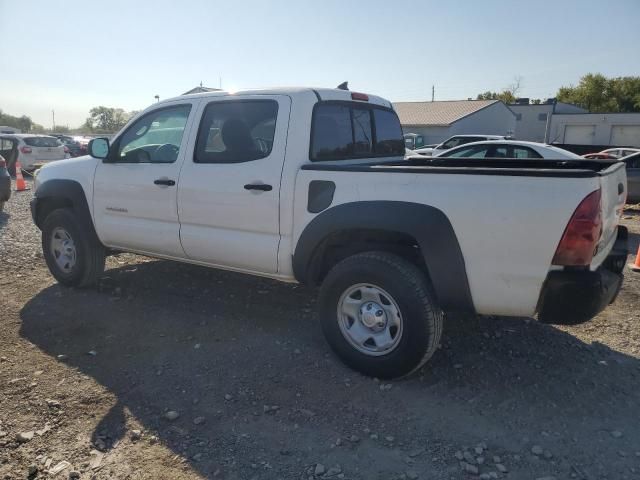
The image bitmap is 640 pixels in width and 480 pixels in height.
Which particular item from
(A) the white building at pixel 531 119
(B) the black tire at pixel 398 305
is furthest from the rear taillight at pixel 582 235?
(A) the white building at pixel 531 119

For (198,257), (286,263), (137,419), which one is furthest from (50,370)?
(286,263)

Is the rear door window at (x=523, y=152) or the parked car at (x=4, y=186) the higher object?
the rear door window at (x=523, y=152)

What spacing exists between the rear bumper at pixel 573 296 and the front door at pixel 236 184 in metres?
1.89

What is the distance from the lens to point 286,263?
383 cm

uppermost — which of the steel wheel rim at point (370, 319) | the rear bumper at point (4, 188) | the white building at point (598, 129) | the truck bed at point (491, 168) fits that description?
the white building at point (598, 129)

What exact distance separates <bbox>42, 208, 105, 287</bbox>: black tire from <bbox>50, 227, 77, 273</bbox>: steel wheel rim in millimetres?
29

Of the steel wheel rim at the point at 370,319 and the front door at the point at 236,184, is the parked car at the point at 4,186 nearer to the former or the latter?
the front door at the point at 236,184

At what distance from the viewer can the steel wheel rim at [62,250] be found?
209 inches

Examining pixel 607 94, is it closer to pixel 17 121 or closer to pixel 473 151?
pixel 473 151

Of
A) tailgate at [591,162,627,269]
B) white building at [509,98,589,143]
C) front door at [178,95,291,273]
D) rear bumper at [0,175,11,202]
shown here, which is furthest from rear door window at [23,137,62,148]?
white building at [509,98,589,143]

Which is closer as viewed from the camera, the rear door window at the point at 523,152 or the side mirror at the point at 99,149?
the side mirror at the point at 99,149

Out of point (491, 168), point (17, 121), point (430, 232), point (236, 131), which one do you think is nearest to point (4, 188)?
point (236, 131)

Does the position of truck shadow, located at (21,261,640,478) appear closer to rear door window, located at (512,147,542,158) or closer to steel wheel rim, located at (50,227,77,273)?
steel wheel rim, located at (50,227,77,273)

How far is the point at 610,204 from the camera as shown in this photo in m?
3.20
